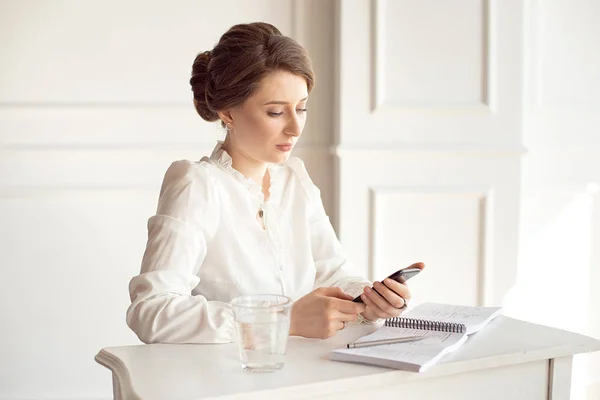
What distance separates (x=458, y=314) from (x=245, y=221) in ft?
1.66

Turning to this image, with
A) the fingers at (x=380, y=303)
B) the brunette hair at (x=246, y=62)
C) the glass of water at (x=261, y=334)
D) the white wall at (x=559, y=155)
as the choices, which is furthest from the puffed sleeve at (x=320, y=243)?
the white wall at (x=559, y=155)

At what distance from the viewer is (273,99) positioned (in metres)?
1.76

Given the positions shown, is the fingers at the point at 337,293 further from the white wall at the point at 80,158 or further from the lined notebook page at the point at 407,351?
the white wall at the point at 80,158

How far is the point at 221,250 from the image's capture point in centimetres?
176

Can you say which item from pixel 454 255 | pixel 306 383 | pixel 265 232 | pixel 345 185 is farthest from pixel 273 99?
pixel 454 255

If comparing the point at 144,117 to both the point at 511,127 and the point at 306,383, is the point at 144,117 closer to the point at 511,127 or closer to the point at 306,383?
the point at 511,127

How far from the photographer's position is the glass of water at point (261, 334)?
1277mm

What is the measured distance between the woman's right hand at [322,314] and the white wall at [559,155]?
6.37 feet

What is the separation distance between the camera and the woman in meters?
1.53

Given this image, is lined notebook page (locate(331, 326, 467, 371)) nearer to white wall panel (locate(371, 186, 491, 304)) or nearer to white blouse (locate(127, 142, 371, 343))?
white blouse (locate(127, 142, 371, 343))

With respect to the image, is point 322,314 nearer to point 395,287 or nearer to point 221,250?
point 395,287

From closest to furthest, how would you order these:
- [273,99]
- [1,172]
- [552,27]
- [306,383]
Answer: [306,383] < [273,99] < [1,172] < [552,27]

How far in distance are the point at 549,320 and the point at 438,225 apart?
691 mm

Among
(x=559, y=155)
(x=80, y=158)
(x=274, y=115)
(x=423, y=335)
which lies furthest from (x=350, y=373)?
(x=559, y=155)
